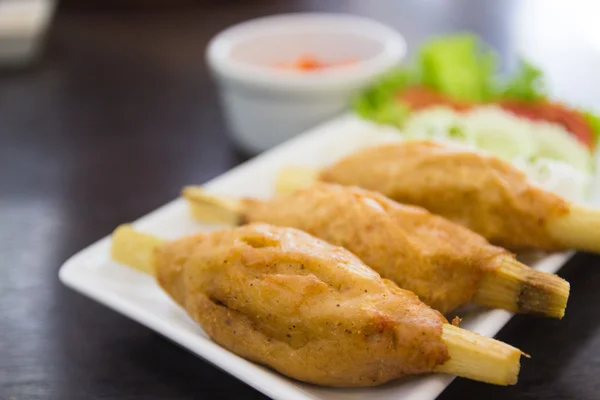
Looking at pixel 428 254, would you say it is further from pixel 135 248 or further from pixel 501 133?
pixel 501 133

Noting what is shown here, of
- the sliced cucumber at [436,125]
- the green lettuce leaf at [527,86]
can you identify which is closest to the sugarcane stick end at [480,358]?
the sliced cucumber at [436,125]

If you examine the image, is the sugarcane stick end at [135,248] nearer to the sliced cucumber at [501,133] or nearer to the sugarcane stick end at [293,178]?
the sugarcane stick end at [293,178]

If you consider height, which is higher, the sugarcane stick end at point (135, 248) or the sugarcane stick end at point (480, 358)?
the sugarcane stick end at point (480, 358)

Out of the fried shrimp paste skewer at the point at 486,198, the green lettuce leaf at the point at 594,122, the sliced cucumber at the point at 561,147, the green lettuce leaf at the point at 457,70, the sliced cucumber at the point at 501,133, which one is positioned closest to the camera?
the fried shrimp paste skewer at the point at 486,198

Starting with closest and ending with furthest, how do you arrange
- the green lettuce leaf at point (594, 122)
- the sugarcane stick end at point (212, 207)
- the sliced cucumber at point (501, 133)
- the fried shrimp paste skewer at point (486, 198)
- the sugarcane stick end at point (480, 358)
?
the sugarcane stick end at point (480, 358) < the fried shrimp paste skewer at point (486, 198) < the sugarcane stick end at point (212, 207) < the sliced cucumber at point (501, 133) < the green lettuce leaf at point (594, 122)

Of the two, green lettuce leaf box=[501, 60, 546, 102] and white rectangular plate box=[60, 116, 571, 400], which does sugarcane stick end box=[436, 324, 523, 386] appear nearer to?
white rectangular plate box=[60, 116, 571, 400]

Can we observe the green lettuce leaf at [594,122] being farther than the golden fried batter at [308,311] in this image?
Yes

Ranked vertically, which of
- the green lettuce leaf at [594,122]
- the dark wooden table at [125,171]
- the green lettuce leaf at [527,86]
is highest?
the green lettuce leaf at [527,86]
